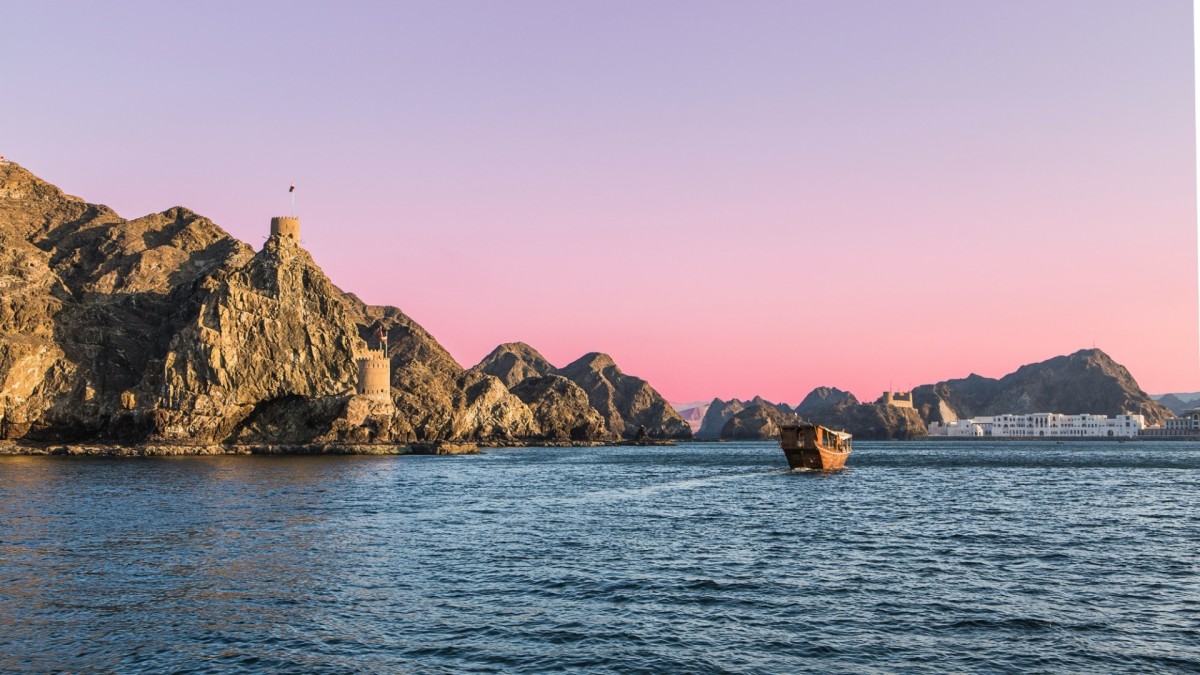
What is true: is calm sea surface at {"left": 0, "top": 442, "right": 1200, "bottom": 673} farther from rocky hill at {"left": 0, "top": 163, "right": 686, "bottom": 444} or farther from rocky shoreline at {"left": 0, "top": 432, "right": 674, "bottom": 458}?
rocky hill at {"left": 0, "top": 163, "right": 686, "bottom": 444}

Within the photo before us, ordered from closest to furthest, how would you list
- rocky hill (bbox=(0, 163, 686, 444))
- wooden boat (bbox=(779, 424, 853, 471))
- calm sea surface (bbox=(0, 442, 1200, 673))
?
1. calm sea surface (bbox=(0, 442, 1200, 673))
2. wooden boat (bbox=(779, 424, 853, 471))
3. rocky hill (bbox=(0, 163, 686, 444))

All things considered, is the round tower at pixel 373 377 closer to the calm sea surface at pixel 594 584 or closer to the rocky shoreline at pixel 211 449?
the rocky shoreline at pixel 211 449

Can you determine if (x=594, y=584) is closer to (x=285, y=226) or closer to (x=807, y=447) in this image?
(x=807, y=447)

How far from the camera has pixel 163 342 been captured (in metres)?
170

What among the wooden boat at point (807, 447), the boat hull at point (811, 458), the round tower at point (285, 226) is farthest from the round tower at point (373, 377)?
the boat hull at point (811, 458)

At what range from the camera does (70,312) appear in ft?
531

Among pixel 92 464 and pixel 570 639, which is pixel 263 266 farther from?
pixel 570 639

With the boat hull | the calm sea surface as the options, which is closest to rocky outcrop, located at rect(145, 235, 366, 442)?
the calm sea surface

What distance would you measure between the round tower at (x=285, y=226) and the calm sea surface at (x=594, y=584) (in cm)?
12355

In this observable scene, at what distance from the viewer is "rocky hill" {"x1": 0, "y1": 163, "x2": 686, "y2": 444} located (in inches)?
5896

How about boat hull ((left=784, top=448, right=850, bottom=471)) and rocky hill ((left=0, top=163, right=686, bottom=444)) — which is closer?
boat hull ((left=784, top=448, right=850, bottom=471))

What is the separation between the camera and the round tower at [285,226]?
7288 inches

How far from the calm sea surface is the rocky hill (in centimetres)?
9171

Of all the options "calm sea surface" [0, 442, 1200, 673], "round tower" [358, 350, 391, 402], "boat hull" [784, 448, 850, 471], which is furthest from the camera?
"round tower" [358, 350, 391, 402]
